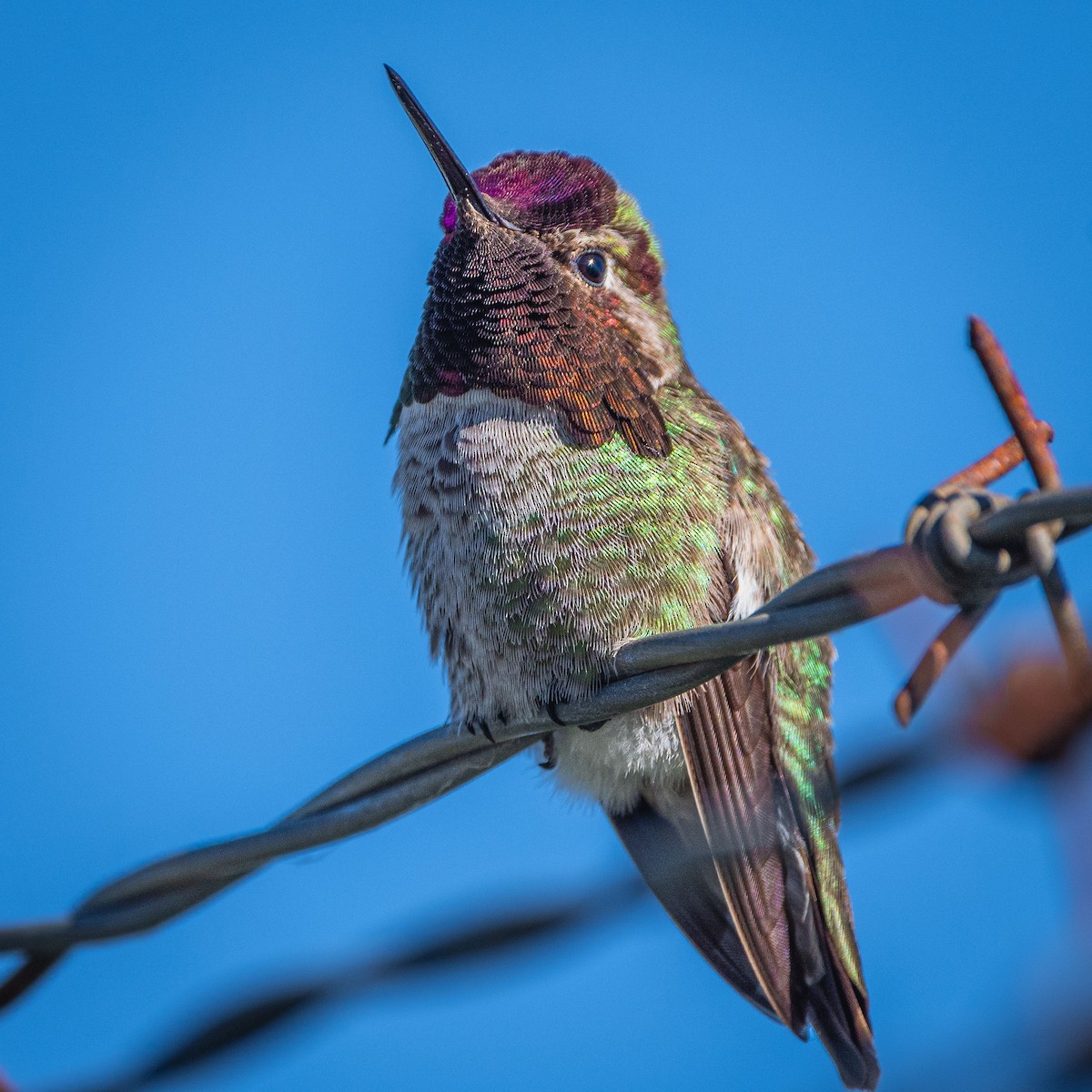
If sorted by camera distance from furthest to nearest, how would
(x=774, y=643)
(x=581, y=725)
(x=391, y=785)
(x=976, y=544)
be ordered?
(x=581, y=725), (x=391, y=785), (x=774, y=643), (x=976, y=544)

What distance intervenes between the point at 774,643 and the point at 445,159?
126 inches

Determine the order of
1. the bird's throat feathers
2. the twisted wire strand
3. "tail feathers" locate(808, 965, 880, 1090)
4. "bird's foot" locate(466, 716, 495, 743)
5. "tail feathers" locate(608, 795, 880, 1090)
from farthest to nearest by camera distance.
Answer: the bird's throat feathers, "bird's foot" locate(466, 716, 495, 743), "tail feathers" locate(608, 795, 880, 1090), "tail feathers" locate(808, 965, 880, 1090), the twisted wire strand

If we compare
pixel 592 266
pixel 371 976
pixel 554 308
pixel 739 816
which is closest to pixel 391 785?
pixel 371 976

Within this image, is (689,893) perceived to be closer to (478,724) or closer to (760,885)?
(760,885)

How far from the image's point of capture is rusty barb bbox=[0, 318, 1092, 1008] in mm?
1841

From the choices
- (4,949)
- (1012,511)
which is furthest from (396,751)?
(1012,511)

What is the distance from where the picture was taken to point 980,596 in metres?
2.00

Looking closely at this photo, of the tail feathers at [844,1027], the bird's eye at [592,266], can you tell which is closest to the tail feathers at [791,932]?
the tail feathers at [844,1027]

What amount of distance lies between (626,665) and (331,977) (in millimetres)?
914

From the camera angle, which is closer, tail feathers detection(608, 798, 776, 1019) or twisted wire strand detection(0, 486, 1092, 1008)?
twisted wire strand detection(0, 486, 1092, 1008)

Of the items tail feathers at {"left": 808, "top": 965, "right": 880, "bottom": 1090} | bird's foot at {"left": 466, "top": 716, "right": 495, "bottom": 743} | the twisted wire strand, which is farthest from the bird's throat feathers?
tail feathers at {"left": 808, "top": 965, "right": 880, "bottom": 1090}

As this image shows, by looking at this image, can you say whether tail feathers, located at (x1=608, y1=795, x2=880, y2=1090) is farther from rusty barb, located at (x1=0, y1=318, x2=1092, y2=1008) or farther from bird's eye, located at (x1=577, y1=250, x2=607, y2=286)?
bird's eye, located at (x1=577, y1=250, x2=607, y2=286)

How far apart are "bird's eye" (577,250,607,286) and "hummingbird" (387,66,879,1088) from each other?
27 mm

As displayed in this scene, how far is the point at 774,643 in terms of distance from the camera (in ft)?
8.02
